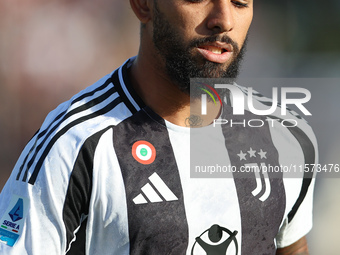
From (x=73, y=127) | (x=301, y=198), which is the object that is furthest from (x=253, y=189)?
(x=73, y=127)

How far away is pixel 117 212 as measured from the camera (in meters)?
1.85

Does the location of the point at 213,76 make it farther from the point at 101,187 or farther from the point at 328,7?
the point at 328,7

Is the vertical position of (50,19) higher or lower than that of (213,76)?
higher

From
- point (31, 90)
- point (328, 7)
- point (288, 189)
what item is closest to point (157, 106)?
point (288, 189)

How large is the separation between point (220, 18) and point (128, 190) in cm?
69

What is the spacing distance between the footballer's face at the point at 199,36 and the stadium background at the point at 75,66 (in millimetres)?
2733

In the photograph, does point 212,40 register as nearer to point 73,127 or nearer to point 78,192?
point 73,127

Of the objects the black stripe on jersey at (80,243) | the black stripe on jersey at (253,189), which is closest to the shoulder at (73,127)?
the black stripe on jersey at (80,243)

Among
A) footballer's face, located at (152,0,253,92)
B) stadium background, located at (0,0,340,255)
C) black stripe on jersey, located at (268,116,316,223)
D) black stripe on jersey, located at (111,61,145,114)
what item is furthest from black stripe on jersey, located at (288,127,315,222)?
stadium background, located at (0,0,340,255)

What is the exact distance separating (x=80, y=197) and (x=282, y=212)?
83 cm

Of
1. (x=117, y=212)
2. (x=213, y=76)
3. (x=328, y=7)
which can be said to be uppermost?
(x=328, y=7)

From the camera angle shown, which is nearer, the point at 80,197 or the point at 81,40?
the point at 80,197

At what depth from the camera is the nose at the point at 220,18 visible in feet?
6.31

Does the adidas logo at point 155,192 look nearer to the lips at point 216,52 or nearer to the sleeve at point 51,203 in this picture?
the sleeve at point 51,203
